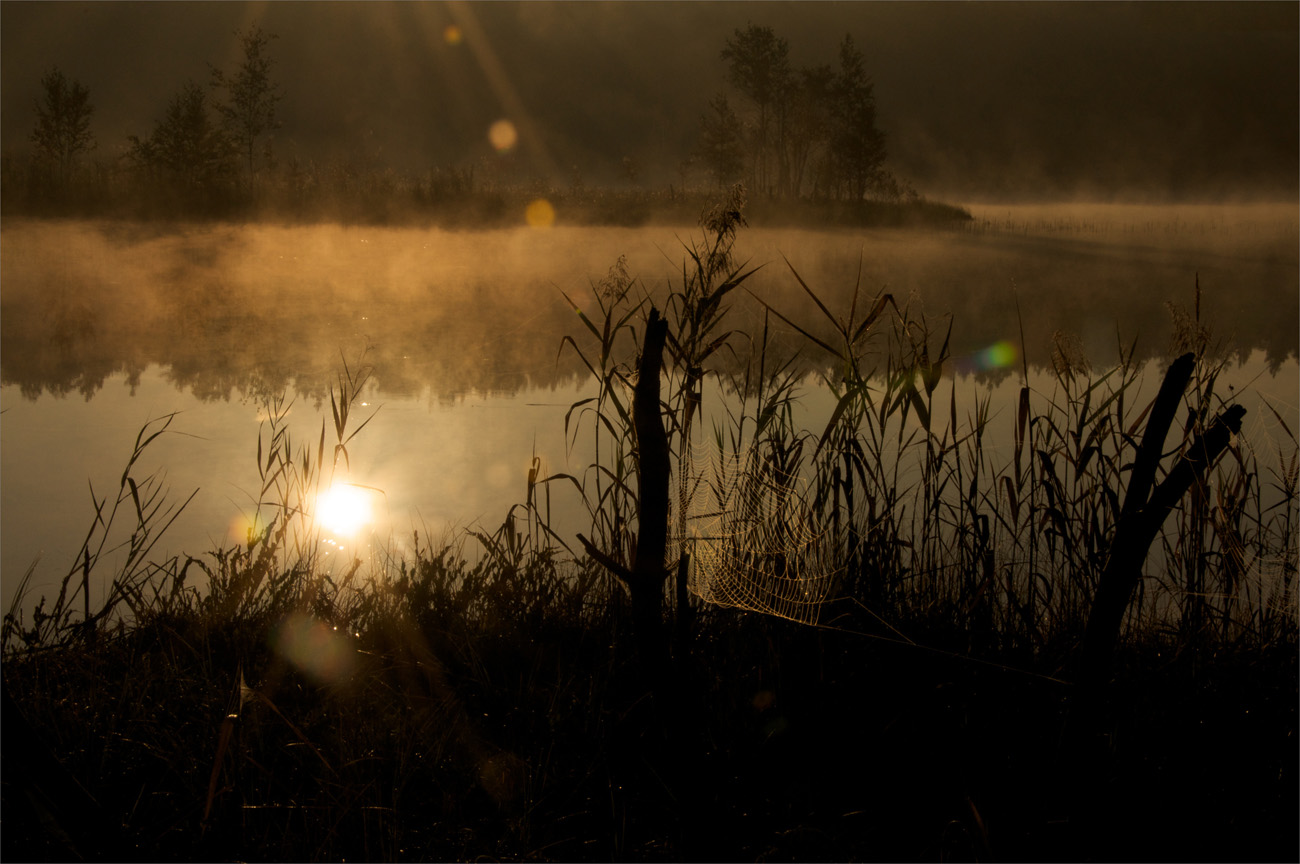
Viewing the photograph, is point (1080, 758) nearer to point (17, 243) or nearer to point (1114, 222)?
point (17, 243)

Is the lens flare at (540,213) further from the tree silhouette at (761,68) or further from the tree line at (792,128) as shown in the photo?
the tree silhouette at (761,68)

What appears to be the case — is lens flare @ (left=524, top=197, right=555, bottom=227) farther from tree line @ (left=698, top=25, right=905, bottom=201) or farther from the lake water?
tree line @ (left=698, top=25, right=905, bottom=201)

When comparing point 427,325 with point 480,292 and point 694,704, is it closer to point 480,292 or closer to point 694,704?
point 480,292

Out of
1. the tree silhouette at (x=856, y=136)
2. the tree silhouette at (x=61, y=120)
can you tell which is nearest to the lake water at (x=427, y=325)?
the tree silhouette at (x=856, y=136)

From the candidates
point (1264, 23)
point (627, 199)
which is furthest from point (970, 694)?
point (1264, 23)

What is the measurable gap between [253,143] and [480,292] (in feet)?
13.4

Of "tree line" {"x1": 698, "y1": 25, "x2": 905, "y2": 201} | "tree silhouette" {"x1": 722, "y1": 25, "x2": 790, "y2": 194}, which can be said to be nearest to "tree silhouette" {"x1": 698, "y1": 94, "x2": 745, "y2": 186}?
"tree line" {"x1": 698, "y1": 25, "x2": 905, "y2": 201}

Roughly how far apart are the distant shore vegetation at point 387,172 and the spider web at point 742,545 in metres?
8.58

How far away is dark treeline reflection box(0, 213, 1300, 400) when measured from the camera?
6.62 meters

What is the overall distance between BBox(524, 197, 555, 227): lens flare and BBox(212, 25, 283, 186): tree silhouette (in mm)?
3688

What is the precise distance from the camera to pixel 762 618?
73.0 inches

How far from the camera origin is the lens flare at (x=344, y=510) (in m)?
2.88

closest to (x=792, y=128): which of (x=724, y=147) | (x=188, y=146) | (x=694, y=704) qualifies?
(x=724, y=147)

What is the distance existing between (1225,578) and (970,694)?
0.93 m
